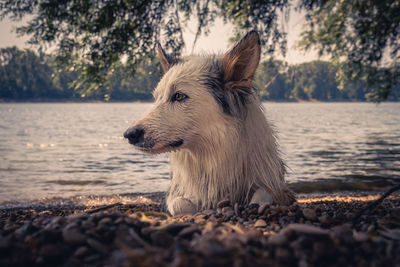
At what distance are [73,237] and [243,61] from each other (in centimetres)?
260

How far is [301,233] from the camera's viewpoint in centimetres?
179

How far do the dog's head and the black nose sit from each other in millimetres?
46

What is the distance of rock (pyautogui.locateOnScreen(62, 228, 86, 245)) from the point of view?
5.86 feet

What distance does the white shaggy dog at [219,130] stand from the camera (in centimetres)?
353

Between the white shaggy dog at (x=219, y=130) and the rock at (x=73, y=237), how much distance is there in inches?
64.9

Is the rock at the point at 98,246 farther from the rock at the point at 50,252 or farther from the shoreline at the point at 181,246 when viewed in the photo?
the rock at the point at 50,252

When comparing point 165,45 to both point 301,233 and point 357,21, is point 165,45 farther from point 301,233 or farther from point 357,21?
point 301,233

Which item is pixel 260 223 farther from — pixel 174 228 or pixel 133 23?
pixel 133 23

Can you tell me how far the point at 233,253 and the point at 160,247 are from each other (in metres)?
0.47

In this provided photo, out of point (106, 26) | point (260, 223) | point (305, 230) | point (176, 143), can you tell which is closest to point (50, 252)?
point (305, 230)

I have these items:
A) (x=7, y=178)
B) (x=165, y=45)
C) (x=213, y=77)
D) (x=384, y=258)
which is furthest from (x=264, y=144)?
(x=7, y=178)

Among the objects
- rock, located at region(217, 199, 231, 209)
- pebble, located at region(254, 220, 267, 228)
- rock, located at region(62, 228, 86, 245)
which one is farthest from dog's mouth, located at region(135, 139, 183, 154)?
rock, located at region(62, 228, 86, 245)

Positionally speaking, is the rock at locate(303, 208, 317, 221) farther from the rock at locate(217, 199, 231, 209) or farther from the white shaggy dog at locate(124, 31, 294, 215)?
the rock at locate(217, 199, 231, 209)

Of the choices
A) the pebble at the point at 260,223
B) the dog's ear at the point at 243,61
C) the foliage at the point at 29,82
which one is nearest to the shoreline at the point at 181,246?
the pebble at the point at 260,223
